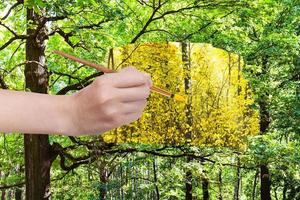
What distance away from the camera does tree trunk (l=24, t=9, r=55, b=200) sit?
4758 millimetres

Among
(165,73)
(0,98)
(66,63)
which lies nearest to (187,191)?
(66,63)

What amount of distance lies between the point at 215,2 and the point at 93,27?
3.89 feet

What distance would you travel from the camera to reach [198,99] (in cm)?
286

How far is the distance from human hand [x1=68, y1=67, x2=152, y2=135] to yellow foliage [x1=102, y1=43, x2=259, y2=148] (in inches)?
76.7

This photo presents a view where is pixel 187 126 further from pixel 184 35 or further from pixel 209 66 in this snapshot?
pixel 184 35

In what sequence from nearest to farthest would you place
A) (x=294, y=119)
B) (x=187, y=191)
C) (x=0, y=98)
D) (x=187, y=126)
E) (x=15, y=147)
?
(x=0, y=98), (x=187, y=126), (x=294, y=119), (x=15, y=147), (x=187, y=191)

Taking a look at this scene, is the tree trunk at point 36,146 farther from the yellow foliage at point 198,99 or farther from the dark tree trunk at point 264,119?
the dark tree trunk at point 264,119

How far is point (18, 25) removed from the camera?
5535 millimetres

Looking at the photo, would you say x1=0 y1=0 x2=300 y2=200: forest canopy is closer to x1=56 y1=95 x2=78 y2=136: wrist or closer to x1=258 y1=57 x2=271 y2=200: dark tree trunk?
x1=258 y1=57 x2=271 y2=200: dark tree trunk

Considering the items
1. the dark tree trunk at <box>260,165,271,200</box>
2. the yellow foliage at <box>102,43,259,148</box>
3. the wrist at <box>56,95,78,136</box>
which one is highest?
the yellow foliage at <box>102,43,259,148</box>

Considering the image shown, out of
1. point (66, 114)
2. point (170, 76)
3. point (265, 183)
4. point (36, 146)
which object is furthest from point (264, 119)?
point (66, 114)

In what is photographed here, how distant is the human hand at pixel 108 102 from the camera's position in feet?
1.84

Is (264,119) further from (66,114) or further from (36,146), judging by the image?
(66,114)

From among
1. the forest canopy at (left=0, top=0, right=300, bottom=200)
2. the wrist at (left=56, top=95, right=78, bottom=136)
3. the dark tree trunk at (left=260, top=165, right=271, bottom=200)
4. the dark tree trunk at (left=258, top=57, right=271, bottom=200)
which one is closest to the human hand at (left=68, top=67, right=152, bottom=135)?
the wrist at (left=56, top=95, right=78, bottom=136)
